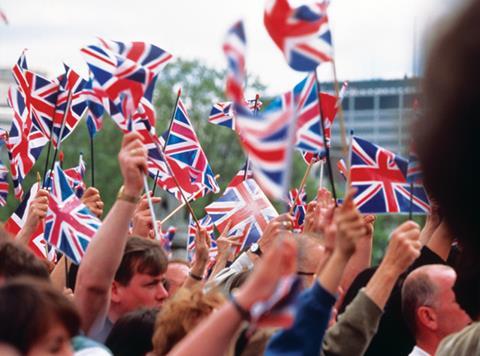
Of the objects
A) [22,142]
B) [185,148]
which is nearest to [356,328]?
[185,148]

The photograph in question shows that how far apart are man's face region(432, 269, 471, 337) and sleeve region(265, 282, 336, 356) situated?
214cm

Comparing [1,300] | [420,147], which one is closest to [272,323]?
[1,300]

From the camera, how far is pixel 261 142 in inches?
94.0

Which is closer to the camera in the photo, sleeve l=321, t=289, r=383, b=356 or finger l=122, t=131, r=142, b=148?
sleeve l=321, t=289, r=383, b=356

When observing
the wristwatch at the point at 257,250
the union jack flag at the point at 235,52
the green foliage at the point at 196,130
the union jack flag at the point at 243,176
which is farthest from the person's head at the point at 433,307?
the green foliage at the point at 196,130

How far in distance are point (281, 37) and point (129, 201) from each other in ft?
2.71

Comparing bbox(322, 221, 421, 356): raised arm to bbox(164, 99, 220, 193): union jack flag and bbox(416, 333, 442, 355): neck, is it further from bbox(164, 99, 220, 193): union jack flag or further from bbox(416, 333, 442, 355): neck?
bbox(164, 99, 220, 193): union jack flag

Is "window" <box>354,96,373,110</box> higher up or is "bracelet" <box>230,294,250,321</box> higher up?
"bracelet" <box>230,294,250,321</box>

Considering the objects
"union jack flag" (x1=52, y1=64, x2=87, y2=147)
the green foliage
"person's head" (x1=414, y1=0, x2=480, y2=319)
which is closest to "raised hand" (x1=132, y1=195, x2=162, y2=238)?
"union jack flag" (x1=52, y1=64, x2=87, y2=147)

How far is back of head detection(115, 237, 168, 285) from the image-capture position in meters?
4.90

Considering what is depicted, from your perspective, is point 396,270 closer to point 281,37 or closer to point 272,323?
point 281,37

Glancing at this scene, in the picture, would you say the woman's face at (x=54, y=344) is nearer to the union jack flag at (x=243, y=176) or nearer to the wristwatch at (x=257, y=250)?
the wristwatch at (x=257, y=250)

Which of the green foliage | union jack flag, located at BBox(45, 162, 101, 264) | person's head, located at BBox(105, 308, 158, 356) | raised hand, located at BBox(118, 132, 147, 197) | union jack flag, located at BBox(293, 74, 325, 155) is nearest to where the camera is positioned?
raised hand, located at BBox(118, 132, 147, 197)

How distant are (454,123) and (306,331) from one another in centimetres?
167
